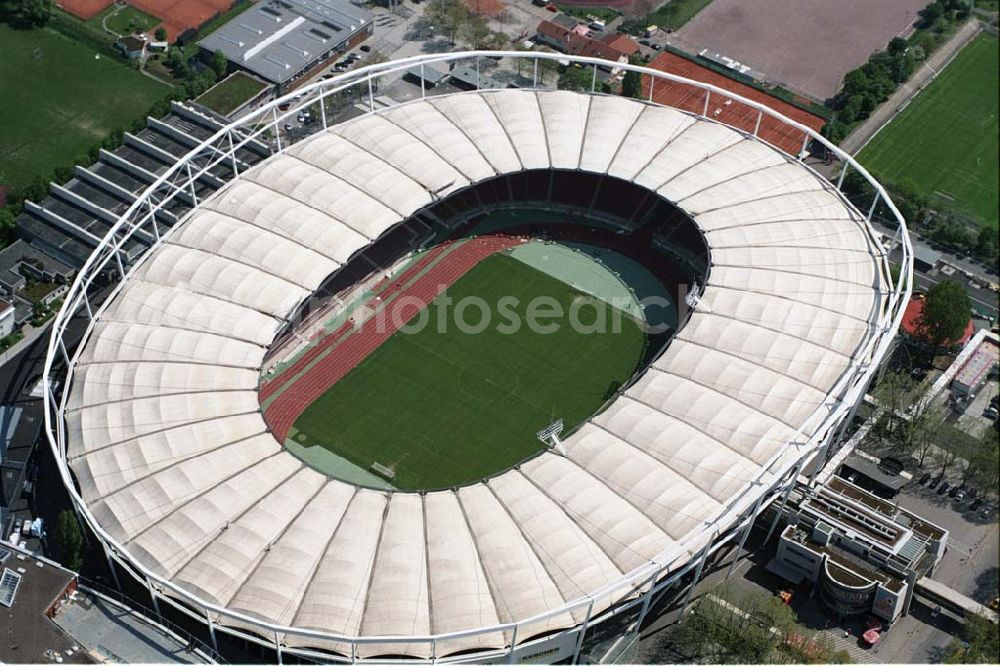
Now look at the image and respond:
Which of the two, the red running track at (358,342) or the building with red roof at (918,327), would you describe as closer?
the red running track at (358,342)

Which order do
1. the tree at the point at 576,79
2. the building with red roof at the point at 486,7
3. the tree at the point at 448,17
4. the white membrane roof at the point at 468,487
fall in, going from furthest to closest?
1. the building with red roof at the point at 486,7
2. the tree at the point at 448,17
3. the tree at the point at 576,79
4. the white membrane roof at the point at 468,487

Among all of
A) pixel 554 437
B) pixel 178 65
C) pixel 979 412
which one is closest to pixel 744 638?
pixel 554 437

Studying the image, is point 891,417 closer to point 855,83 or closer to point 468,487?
point 468,487

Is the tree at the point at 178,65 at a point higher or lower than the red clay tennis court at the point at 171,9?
lower

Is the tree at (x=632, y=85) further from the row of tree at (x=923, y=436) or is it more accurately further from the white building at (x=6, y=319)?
the white building at (x=6, y=319)

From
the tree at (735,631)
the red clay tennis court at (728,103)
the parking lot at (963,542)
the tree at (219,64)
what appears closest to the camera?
the tree at (735,631)

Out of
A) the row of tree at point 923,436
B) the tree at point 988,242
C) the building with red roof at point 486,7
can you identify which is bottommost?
the row of tree at point 923,436

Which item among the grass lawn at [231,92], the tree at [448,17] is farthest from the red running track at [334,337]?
the tree at [448,17]
